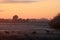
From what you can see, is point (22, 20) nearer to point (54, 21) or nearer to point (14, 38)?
point (54, 21)

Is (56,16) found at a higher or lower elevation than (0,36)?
higher

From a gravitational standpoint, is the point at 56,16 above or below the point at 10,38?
above

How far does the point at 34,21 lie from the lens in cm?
5953

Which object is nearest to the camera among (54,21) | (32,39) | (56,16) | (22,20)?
(32,39)

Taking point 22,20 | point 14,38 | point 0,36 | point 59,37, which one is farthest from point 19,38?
point 22,20

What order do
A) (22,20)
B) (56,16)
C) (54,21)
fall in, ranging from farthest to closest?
(22,20), (56,16), (54,21)

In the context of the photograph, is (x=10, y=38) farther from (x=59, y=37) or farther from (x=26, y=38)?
(x=59, y=37)

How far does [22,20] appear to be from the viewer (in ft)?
189

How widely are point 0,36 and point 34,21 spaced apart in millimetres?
29244

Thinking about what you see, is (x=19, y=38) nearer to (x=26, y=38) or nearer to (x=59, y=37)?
(x=26, y=38)

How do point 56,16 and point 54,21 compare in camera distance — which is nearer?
point 54,21

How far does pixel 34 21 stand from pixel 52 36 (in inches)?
1138

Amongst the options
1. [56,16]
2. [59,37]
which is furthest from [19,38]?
[56,16]

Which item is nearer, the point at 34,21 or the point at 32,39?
the point at 32,39
